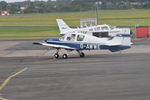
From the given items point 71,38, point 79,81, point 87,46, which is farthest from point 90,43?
point 79,81

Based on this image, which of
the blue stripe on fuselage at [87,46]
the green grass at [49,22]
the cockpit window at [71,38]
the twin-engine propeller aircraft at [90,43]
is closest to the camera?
the twin-engine propeller aircraft at [90,43]

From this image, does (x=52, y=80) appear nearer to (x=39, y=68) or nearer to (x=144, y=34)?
(x=39, y=68)

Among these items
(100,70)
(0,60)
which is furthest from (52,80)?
(0,60)

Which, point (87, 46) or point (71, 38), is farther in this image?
point (71, 38)

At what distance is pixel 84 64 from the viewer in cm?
2706

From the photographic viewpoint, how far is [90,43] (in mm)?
31781

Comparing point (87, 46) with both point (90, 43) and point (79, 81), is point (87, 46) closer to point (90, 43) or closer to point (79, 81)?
point (90, 43)

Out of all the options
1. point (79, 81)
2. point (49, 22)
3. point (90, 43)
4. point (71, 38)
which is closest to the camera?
point (79, 81)

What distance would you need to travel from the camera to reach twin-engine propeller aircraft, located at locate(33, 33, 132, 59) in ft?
102

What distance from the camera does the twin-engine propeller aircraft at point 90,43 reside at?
31.2m

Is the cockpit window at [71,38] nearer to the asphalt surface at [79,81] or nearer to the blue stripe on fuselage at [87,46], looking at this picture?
the blue stripe on fuselage at [87,46]

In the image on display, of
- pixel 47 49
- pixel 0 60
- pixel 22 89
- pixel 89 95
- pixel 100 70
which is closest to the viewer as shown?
pixel 89 95

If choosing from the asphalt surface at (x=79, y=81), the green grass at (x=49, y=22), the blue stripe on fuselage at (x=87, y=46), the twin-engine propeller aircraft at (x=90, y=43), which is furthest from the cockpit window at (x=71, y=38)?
the green grass at (x=49, y=22)

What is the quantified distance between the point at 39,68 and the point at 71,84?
7.14 metres
